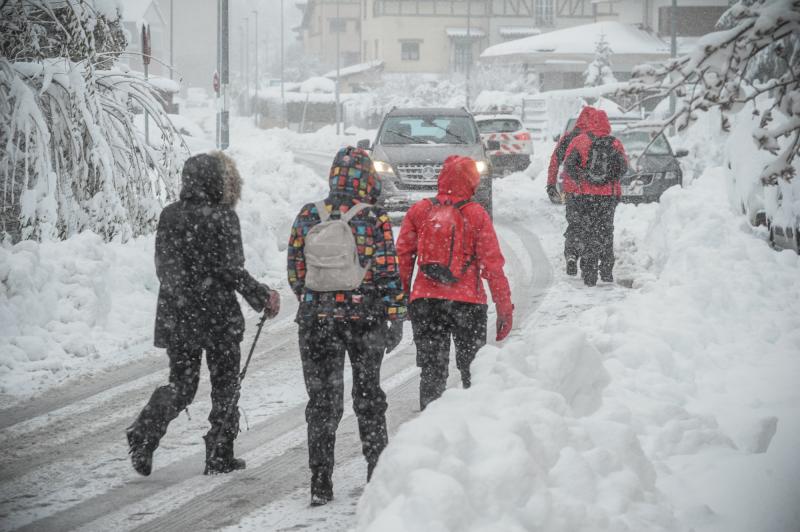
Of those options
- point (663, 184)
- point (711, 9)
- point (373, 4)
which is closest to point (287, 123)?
point (373, 4)

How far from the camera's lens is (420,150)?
638 inches

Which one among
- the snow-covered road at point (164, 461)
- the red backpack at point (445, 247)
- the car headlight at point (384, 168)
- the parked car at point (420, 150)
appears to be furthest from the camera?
the car headlight at point (384, 168)

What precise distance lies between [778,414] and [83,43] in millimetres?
8401

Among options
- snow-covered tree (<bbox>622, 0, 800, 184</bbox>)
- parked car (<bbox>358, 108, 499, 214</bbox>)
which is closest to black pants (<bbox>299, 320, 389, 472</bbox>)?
snow-covered tree (<bbox>622, 0, 800, 184</bbox>)

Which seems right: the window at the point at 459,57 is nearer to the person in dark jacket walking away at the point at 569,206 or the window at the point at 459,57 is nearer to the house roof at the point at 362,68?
the house roof at the point at 362,68

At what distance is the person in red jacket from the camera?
5969 mm

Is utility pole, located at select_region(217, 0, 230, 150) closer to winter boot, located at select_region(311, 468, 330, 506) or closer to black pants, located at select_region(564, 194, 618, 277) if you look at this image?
black pants, located at select_region(564, 194, 618, 277)

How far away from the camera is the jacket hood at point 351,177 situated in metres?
5.15

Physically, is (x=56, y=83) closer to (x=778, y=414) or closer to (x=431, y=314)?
(x=431, y=314)

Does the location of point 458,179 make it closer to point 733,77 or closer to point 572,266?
point 733,77

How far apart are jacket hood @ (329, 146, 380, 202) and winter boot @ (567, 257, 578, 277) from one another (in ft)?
24.5

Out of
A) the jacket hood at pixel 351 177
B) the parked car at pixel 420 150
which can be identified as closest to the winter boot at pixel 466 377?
the jacket hood at pixel 351 177

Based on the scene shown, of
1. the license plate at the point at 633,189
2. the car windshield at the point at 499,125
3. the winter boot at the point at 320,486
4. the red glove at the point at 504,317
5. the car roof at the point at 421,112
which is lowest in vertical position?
the winter boot at the point at 320,486

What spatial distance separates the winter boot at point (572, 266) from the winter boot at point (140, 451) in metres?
7.68
